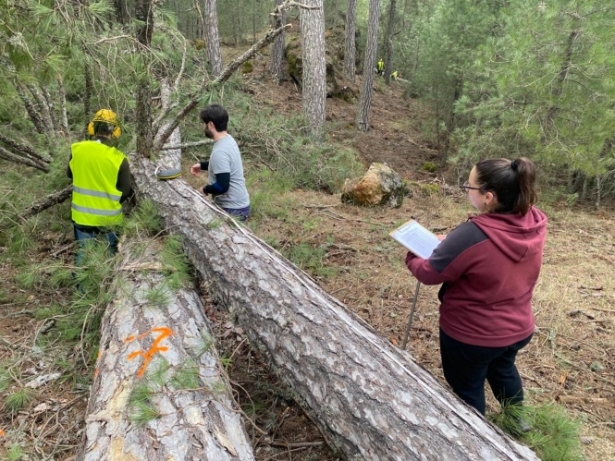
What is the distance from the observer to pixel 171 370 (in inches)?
85.8

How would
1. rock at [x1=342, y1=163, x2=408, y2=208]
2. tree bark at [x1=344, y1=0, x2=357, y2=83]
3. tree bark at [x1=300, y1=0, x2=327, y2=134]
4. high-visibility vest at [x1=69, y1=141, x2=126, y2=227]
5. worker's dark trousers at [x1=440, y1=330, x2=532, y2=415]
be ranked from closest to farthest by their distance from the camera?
worker's dark trousers at [x1=440, y1=330, x2=532, y2=415] → high-visibility vest at [x1=69, y1=141, x2=126, y2=227] → rock at [x1=342, y1=163, x2=408, y2=208] → tree bark at [x1=300, y1=0, x2=327, y2=134] → tree bark at [x1=344, y1=0, x2=357, y2=83]

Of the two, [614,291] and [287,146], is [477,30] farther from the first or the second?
[614,291]

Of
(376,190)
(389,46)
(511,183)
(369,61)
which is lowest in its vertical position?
(376,190)

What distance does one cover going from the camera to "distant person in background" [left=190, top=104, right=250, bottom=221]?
369 cm

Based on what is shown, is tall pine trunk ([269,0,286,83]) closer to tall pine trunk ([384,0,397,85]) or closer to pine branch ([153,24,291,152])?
tall pine trunk ([384,0,397,85])

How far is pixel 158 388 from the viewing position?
204 centimetres

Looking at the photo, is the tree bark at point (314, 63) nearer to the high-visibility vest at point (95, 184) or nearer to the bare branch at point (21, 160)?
the bare branch at point (21, 160)

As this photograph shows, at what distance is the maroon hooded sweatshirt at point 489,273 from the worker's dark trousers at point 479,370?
0.21ft

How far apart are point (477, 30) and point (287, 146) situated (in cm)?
610

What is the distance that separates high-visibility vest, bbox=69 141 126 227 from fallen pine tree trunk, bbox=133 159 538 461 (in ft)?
3.54

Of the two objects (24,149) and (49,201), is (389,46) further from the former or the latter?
(49,201)

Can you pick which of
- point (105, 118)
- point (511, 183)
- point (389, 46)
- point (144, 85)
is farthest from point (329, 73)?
point (511, 183)

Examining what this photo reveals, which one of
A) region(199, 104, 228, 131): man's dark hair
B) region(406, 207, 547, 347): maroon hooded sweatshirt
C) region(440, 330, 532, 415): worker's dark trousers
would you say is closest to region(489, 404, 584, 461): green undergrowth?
region(440, 330, 532, 415): worker's dark trousers

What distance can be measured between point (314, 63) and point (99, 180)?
290 inches
